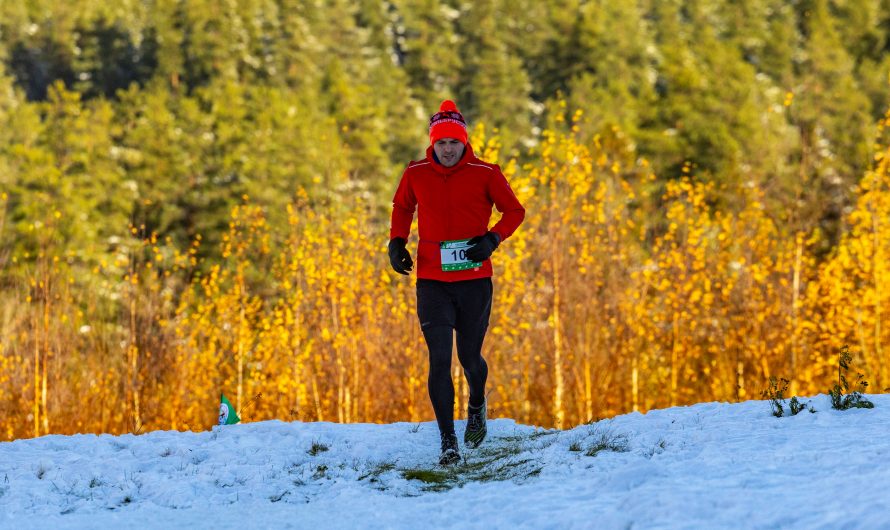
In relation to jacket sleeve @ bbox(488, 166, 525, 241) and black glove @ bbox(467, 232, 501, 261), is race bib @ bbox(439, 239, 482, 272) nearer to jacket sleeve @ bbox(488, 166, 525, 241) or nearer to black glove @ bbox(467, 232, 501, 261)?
A: black glove @ bbox(467, 232, 501, 261)

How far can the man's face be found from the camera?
5.95 meters

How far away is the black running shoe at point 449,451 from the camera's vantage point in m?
5.77

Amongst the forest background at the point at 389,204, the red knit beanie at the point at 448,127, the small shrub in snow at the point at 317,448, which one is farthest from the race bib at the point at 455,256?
the forest background at the point at 389,204

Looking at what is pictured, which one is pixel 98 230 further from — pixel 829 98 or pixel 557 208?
pixel 829 98

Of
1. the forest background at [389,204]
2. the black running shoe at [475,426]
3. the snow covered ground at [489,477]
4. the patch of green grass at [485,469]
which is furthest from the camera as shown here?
the forest background at [389,204]

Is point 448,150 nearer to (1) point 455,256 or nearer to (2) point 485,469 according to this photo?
(1) point 455,256

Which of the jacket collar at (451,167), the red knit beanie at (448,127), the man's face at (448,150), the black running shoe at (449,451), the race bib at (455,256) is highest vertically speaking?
the red knit beanie at (448,127)

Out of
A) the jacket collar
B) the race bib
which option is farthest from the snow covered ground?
the jacket collar

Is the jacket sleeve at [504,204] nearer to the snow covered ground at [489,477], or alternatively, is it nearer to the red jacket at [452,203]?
the red jacket at [452,203]

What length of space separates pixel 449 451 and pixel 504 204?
1613 millimetres

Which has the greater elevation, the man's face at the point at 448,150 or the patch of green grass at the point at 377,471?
the man's face at the point at 448,150

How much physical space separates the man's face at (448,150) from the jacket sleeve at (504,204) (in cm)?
29

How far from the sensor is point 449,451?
19.1 ft

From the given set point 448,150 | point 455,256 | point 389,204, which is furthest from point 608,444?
point 389,204
